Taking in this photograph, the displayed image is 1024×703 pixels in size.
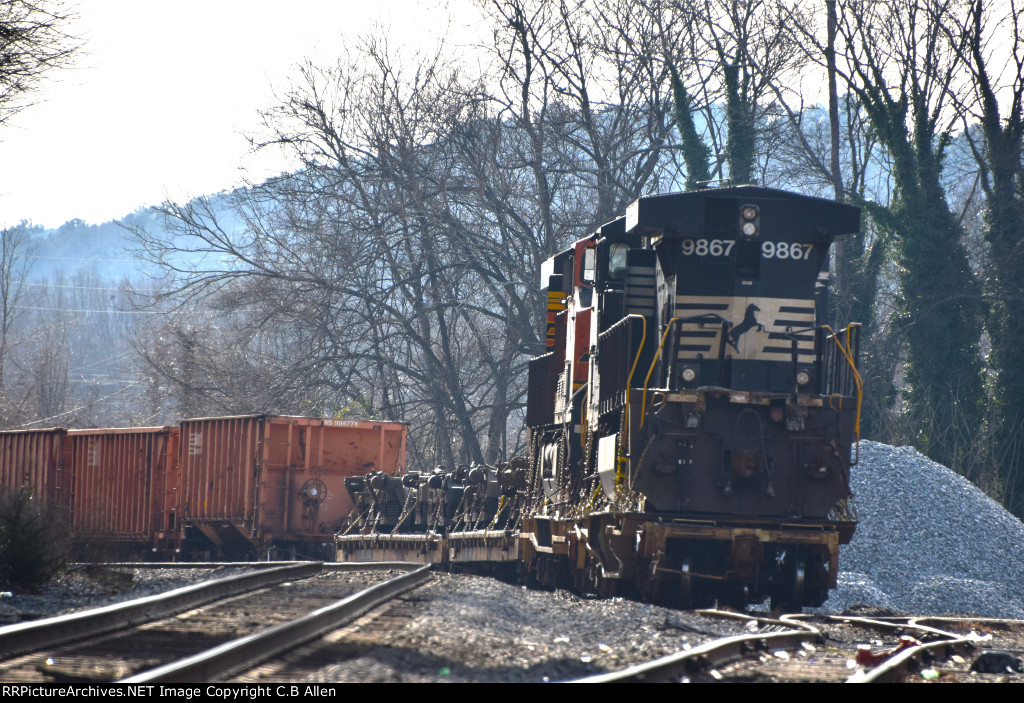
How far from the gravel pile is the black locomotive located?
12.3 feet

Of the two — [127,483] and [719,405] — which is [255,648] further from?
[127,483]

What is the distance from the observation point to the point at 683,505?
1056 centimetres

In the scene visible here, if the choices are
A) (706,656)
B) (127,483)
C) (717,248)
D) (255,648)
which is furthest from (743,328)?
(127,483)

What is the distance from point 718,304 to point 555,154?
22.3 meters

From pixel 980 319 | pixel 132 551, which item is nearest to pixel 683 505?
pixel 132 551

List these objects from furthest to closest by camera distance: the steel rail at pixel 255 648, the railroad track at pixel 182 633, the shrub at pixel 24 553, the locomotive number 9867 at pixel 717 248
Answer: the locomotive number 9867 at pixel 717 248 → the shrub at pixel 24 553 → the railroad track at pixel 182 633 → the steel rail at pixel 255 648

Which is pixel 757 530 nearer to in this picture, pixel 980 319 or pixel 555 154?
pixel 980 319

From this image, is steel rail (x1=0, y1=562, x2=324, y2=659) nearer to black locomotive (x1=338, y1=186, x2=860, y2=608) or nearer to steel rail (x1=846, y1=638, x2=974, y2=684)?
black locomotive (x1=338, y1=186, x2=860, y2=608)

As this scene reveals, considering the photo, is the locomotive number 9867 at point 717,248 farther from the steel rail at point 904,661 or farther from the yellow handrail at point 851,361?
the steel rail at point 904,661

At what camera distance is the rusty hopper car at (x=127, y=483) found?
22047 millimetres

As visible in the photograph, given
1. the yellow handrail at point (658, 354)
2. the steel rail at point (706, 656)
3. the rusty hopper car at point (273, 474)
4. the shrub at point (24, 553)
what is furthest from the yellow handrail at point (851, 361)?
the rusty hopper car at point (273, 474)

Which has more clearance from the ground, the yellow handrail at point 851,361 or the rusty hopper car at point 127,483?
the yellow handrail at point 851,361

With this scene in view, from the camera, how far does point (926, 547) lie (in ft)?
55.1

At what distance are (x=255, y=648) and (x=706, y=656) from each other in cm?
282
